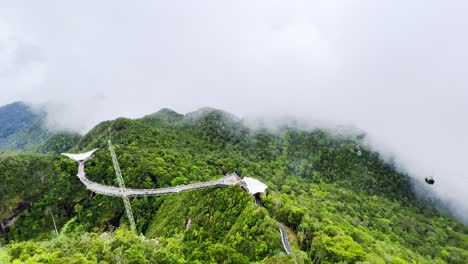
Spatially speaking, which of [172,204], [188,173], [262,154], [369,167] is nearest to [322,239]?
[172,204]

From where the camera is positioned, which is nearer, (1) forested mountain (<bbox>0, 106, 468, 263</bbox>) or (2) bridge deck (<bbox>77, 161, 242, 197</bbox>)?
(1) forested mountain (<bbox>0, 106, 468, 263</bbox>)

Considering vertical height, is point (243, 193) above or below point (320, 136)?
below

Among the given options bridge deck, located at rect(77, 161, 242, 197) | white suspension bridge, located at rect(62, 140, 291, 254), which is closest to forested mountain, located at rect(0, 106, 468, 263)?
bridge deck, located at rect(77, 161, 242, 197)

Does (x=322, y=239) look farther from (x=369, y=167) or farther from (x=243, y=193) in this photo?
(x=369, y=167)

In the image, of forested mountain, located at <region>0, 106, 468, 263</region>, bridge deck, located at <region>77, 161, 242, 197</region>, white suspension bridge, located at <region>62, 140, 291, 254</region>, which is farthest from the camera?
bridge deck, located at <region>77, 161, 242, 197</region>

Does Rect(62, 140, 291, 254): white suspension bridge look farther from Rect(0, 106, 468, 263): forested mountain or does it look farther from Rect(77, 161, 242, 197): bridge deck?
Rect(0, 106, 468, 263): forested mountain

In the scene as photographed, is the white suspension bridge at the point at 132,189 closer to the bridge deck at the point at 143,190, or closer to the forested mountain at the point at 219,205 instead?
the bridge deck at the point at 143,190

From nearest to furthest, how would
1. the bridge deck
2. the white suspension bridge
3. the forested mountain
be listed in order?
the forested mountain < the white suspension bridge < the bridge deck

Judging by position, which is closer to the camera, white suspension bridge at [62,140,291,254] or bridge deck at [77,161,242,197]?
white suspension bridge at [62,140,291,254]

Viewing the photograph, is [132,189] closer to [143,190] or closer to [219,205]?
[143,190]
